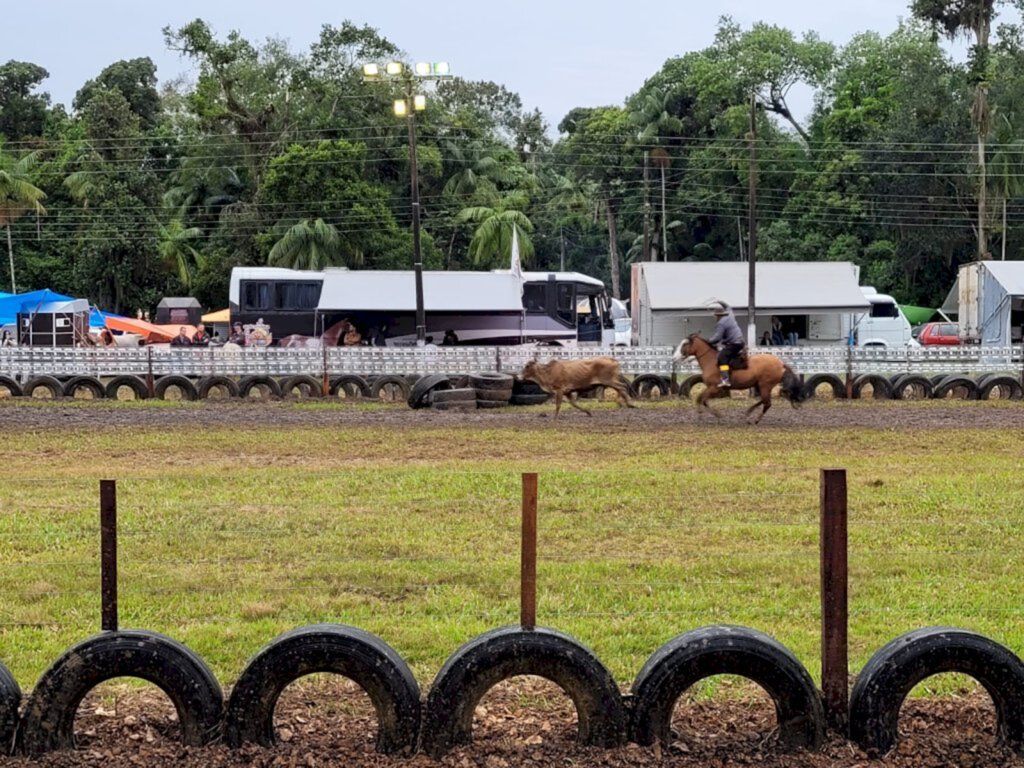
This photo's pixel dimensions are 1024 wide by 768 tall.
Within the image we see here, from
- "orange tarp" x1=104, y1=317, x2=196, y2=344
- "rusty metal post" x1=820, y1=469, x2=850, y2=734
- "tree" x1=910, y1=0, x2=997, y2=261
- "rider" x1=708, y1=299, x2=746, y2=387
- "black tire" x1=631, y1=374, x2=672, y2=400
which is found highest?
"tree" x1=910, y1=0, x2=997, y2=261

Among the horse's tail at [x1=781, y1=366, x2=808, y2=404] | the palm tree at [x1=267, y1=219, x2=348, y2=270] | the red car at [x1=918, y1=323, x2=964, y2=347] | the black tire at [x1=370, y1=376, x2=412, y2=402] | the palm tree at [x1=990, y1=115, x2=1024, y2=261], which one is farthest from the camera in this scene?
the palm tree at [x1=990, y1=115, x2=1024, y2=261]

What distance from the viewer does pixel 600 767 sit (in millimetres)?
5461

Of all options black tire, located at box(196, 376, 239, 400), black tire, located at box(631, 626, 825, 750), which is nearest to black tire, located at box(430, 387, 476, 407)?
black tire, located at box(196, 376, 239, 400)

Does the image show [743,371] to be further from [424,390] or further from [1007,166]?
[1007,166]

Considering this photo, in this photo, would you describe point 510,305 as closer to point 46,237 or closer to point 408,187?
point 408,187

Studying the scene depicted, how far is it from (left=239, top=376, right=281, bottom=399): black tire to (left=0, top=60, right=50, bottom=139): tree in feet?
188

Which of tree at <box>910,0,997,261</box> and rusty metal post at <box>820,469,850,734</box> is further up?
tree at <box>910,0,997,261</box>

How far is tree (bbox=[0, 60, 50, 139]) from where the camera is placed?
77.6 meters

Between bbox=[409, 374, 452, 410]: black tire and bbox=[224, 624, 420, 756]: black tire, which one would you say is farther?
bbox=[409, 374, 452, 410]: black tire

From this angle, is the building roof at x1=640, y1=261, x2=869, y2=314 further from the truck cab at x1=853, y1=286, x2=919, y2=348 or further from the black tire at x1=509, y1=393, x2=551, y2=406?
the black tire at x1=509, y1=393, x2=551, y2=406

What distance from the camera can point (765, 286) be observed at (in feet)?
146

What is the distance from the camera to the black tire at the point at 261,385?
1050 inches

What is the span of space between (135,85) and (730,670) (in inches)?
3232

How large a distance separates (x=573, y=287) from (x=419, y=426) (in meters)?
23.0
